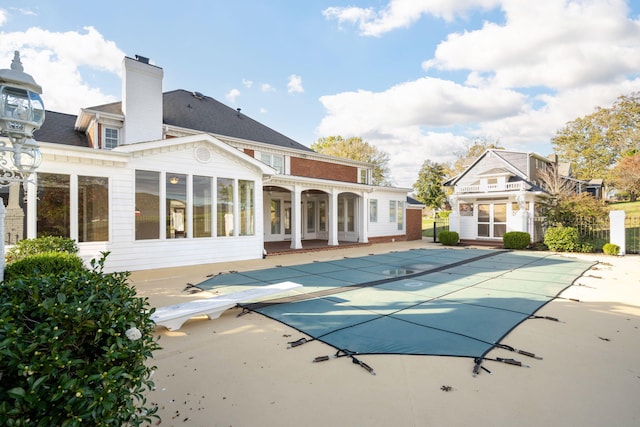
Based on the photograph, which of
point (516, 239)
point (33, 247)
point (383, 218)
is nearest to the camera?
point (33, 247)

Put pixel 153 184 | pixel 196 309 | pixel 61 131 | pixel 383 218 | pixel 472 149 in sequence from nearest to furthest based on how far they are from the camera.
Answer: pixel 196 309, pixel 153 184, pixel 61 131, pixel 383 218, pixel 472 149

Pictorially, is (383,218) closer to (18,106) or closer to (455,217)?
(455,217)

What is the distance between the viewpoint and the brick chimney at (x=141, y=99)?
10477mm

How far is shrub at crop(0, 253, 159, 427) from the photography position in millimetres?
1373

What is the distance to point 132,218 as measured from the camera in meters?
8.65

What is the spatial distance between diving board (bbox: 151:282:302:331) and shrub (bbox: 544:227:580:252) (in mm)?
14640

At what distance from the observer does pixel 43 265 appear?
4836 mm

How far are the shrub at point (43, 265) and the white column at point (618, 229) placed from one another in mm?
18256

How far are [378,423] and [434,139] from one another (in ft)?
178

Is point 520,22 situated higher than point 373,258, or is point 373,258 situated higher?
point 520,22

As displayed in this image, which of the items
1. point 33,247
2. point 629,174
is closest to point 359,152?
point 629,174

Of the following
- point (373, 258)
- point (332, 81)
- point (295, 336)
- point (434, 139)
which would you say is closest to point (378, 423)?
point (295, 336)

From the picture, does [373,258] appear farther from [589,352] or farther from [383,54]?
[383,54]

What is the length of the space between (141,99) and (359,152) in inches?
1177
